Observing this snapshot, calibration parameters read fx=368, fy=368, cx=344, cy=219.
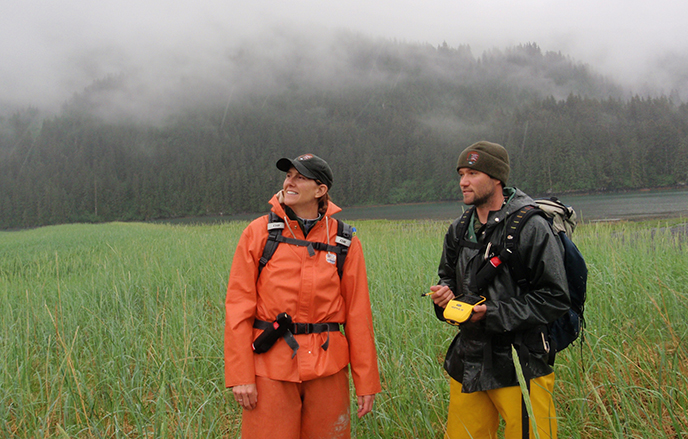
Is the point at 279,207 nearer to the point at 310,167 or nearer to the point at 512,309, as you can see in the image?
the point at 310,167

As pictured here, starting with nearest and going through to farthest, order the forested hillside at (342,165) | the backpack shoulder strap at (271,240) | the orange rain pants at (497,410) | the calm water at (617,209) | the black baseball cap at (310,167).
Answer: the orange rain pants at (497,410) → the backpack shoulder strap at (271,240) → the black baseball cap at (310,167) → the calm water at (617,209) → the forested hillside at (342,165)

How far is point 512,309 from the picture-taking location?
5.79ft

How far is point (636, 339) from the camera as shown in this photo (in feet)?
12.2

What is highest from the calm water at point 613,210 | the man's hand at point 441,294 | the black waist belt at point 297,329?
the man's hand at point 441,294

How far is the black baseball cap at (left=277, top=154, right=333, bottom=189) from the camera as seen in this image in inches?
81.3

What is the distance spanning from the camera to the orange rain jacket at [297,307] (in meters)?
1.82

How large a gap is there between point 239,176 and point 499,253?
423ft

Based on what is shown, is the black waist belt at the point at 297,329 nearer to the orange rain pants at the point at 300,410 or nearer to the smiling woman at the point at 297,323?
the smiling woman at the point at 297,323

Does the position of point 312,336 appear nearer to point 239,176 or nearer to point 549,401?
point 549,401

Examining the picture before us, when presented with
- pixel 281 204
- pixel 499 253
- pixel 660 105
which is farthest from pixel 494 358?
pixel 660 105

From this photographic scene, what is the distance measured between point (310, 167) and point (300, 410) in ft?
4.27

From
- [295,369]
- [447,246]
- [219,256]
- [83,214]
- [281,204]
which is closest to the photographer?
Result: [295,369]

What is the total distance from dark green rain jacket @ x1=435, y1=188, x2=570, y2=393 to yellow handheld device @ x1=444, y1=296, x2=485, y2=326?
6 centimetres

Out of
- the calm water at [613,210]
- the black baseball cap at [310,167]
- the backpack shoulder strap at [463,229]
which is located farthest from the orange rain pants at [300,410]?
the calm water at [613,210]
